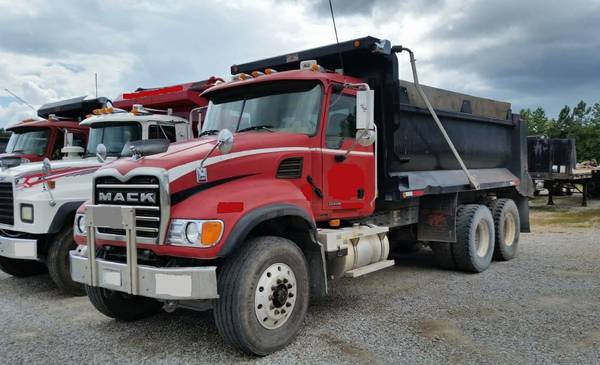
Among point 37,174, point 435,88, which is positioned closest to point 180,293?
point 37,174

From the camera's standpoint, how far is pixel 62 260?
639 centimetres

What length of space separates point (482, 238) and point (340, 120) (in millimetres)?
3973

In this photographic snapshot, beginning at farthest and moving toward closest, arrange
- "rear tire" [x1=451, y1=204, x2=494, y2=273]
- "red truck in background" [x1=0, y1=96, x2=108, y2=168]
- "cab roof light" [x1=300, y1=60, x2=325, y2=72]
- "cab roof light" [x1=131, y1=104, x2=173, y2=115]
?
"red truck in background" [x1=0, y1=96, x2=108, y2=168] → "cab roof light" [x1=131, y1=104, x2=173, y2=115] → "rear tire" [x1=451, y1=204, x2=494, y2=273] → "cab roof light" [x1=300, y1=60, x2=325, y2=72]

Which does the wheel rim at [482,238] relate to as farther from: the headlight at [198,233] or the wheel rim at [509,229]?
the headlight at [198,233]

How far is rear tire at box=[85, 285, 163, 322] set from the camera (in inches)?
202

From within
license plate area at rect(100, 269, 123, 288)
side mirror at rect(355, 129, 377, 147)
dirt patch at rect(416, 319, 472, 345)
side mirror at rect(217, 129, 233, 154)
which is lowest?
dirt patch at rect(416, 319, 472, 345)

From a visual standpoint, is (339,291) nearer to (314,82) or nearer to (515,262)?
(314,82)

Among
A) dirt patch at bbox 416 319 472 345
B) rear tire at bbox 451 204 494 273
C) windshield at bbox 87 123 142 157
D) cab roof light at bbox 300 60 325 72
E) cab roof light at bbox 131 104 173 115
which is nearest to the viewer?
dirt patch at bbox 416 319 472 345

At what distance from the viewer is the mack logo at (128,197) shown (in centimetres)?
423

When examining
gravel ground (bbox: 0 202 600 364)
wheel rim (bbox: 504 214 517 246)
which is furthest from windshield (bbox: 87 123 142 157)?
wheel rim (bbox: 504 214 517 246)

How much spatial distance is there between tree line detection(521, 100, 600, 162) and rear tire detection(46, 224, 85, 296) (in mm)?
33500

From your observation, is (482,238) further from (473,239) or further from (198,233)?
(198,233)

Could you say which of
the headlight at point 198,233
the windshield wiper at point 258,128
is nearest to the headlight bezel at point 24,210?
the windshield wiper at point 258,128

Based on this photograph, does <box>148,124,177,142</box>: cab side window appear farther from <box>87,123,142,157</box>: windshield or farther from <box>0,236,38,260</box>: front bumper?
<box>0,236,38,260</box>: front bumper
